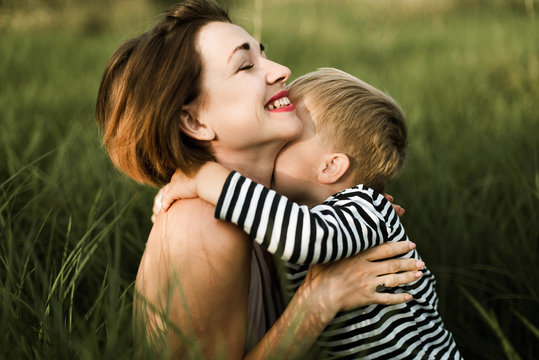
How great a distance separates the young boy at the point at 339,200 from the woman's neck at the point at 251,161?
0.05 metres

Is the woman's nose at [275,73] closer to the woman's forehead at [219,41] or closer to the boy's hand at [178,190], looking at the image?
the woman's forehead at [219,41]

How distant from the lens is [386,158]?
1.66 meters

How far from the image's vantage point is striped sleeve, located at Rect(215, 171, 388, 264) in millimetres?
1170

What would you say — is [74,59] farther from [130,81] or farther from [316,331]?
[316,331]

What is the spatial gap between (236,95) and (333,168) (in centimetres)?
41

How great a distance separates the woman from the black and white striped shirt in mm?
82

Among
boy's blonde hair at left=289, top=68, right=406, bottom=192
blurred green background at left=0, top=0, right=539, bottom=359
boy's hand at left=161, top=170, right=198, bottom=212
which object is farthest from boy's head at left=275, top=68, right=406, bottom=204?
blurred green background at left=0, top=0, right=539, bottom=359

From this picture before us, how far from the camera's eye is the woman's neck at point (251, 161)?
1475mm

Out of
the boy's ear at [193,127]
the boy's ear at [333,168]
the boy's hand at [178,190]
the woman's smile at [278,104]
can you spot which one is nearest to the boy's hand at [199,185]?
the boy's hand at [178,190]

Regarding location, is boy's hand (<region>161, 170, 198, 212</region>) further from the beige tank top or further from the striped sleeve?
the beige tank top

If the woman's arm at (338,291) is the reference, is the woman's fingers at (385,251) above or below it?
above

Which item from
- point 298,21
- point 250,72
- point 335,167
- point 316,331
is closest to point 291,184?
point 335,167

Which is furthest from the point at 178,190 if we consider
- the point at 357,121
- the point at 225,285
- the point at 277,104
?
the point at 357,121

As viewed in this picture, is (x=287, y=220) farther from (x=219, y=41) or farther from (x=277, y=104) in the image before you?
(x=219, y=41)
